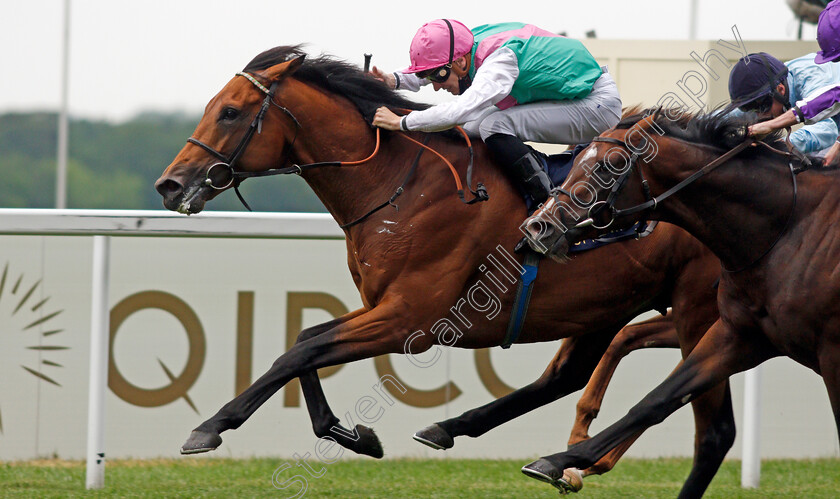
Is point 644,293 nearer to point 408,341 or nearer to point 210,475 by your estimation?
point 408,341

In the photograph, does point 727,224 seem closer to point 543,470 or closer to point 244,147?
point 543,470

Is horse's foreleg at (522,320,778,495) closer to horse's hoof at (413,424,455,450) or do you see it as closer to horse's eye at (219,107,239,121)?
horse's hoof at (413,424,455,450)

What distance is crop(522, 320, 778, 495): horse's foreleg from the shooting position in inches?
140

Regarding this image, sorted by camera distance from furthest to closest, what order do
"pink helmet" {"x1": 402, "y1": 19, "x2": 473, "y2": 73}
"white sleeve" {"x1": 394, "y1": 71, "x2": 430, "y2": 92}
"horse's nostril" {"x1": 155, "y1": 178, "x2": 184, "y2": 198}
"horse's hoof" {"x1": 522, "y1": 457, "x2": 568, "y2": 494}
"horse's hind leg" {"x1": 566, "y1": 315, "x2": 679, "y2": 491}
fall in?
"horse's hind leg" {"x1": 566, "y1": 315, "x2": 679, "y2": 491}, "white sleeve" {"x1": 394, "y1": 71, "x2": 430, "y2": 92}, "pink helmet" {"x1": 402, "y1": 19, "x2": 473, "y2": 73}, "horse's nostril" {"x1": 155, "y1": 178, "x2": 184, "y2": 198}, "horse's hoof" {"x1": 522, "y1": 457, "x2": 568, "y2": 494}

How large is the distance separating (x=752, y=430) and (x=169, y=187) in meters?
3.24

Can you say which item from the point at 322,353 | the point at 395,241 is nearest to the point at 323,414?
the point at 322,353

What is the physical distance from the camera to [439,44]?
13.2ft

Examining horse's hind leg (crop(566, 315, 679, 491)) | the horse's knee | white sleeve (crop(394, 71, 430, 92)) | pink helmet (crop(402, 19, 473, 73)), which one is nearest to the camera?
pink helmet (crop(402, 19, 473, 73))

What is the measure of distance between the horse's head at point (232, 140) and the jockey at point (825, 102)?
1.70m

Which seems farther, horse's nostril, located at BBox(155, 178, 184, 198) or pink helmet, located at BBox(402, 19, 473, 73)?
pink helmet, located at BBox(402, 19, 473, 73)

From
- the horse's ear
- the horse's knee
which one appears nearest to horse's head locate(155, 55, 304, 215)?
the horse's ear

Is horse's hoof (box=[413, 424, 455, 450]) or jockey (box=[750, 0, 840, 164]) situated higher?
jockey (box=[750, 0, 840, 164])

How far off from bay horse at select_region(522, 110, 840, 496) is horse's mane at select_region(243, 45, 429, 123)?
0.97 metres

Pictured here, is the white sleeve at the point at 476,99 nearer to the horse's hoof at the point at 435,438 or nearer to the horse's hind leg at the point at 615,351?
the horse's hoof at the point at 435,438
